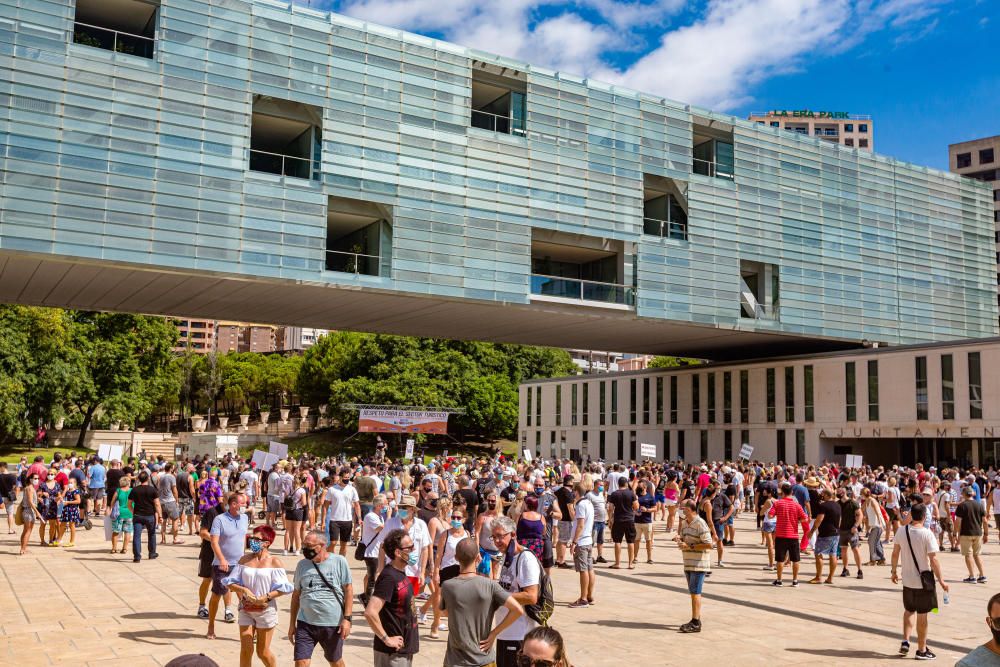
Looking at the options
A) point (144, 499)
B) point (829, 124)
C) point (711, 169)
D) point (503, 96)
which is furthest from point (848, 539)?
point (829, 124)

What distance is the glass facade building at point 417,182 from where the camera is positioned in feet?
96.2

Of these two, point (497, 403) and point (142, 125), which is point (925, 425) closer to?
point (142, 125)

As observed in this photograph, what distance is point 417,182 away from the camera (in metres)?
35.3

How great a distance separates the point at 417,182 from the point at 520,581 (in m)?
29.3

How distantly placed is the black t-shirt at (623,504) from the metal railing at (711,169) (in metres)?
30.4

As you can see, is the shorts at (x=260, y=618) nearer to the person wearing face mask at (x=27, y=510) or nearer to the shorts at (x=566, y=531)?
the shorts at (x=566, y=531)

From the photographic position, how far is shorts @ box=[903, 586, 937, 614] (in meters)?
10.4

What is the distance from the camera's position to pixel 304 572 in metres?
7.68

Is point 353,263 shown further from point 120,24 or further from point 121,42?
point 120,24

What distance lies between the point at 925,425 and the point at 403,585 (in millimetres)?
42802

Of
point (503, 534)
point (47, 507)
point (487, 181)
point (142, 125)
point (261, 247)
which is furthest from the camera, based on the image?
point (487, 181)

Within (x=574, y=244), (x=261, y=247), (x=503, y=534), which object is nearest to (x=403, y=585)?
(x=503, y=534)

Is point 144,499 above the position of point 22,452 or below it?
above

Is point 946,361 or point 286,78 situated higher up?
point 286,78
